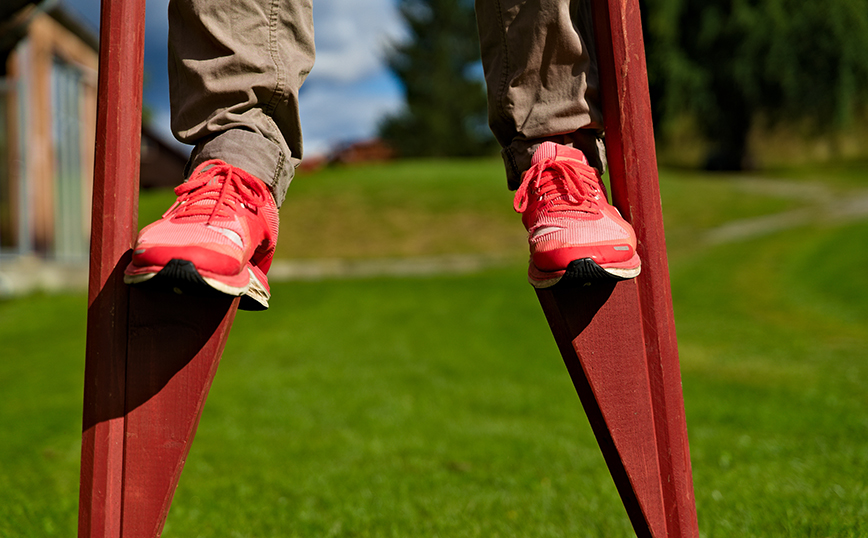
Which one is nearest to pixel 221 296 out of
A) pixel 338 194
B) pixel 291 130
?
pixel 291 130

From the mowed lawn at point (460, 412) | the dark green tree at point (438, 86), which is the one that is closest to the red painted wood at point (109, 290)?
the mowed lawn at point (460, 412)

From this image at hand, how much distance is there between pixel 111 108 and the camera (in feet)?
3.59

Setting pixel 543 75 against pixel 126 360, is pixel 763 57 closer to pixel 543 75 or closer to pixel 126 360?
pixel 543 75

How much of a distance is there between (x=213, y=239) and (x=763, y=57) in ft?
69.6

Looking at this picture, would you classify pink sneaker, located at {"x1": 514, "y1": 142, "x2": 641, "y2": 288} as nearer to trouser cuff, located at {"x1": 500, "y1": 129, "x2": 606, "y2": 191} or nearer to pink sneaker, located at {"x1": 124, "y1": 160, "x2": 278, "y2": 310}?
trouser cuff, located at {"x1": 500, "y1": 129, "x2": 606, "y2": 191}

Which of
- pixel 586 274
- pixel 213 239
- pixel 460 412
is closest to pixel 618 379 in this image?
pixel 586 274

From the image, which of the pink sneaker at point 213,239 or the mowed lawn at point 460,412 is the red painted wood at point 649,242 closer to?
the pink sneaker at point 213,239

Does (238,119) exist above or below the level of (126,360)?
above

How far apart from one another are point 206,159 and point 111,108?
0.17 metres

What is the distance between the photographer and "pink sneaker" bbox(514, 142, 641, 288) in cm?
106

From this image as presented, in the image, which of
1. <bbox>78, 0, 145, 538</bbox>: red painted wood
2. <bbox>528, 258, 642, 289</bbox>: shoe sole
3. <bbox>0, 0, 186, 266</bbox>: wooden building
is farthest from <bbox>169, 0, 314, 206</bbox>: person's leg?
<bbox>0, 0, 186, 266</bbox>: wooden building

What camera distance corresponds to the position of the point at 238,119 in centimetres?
117

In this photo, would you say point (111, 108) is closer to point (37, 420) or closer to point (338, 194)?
point (37, 420)

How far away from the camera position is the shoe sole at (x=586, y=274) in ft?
3.43
